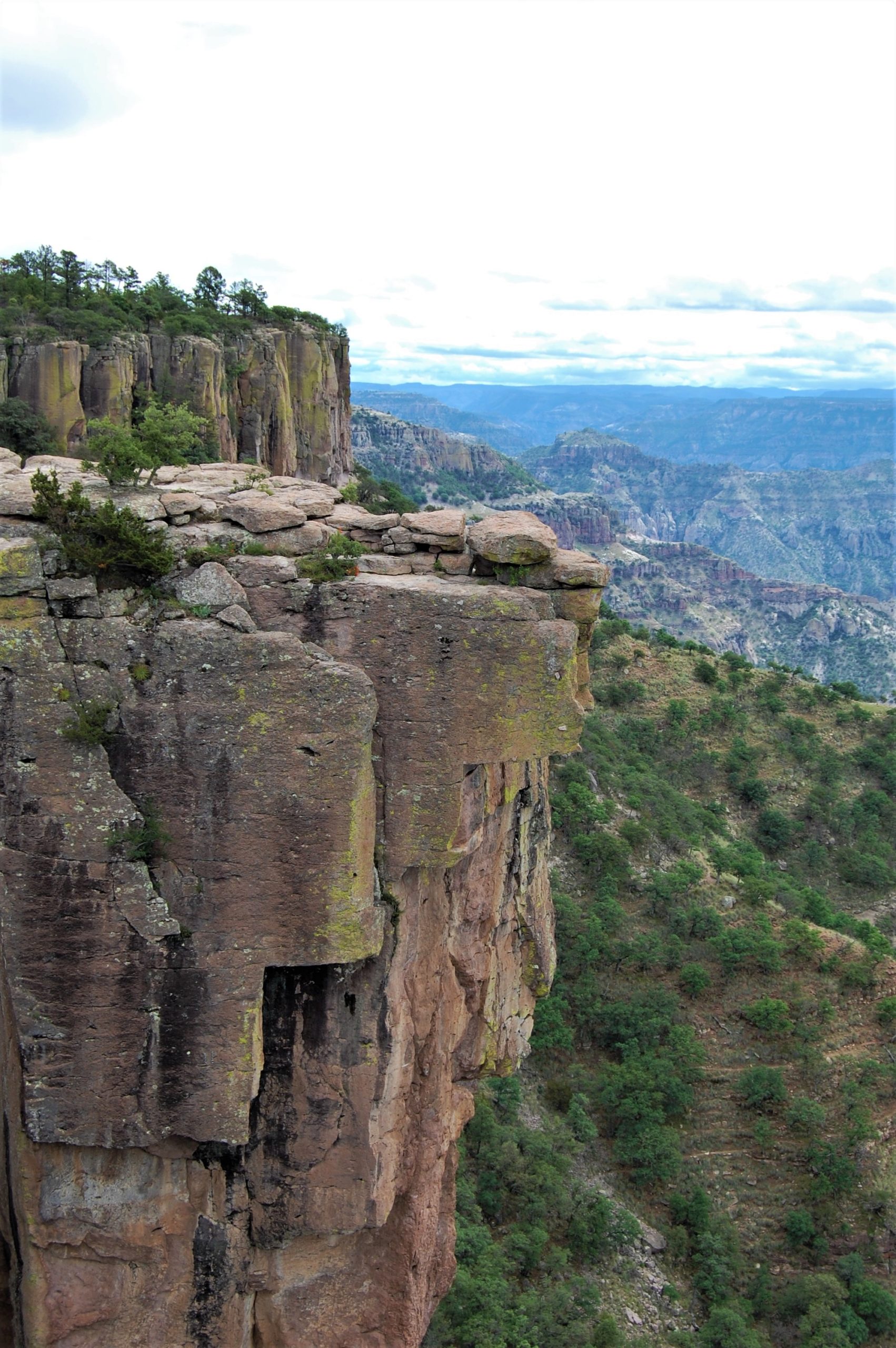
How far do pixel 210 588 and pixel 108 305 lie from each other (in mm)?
51115

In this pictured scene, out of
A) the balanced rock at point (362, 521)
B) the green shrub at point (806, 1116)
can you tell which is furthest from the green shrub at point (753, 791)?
the balanced rock at point (362, 521)

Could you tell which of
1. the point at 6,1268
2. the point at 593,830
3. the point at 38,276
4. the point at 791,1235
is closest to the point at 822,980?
the point at 791,1235

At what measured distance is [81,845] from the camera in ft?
41.0

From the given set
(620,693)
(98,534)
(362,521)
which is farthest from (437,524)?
(620,693)

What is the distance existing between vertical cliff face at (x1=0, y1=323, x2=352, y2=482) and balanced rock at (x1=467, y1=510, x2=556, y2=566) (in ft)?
81.2

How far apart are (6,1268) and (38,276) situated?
194 feet

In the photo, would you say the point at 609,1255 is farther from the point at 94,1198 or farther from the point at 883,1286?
the point at 94,1198

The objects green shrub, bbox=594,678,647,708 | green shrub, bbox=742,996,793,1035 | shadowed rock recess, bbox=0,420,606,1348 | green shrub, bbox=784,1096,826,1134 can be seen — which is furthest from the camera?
green shrub, bbox=594,678,647,708

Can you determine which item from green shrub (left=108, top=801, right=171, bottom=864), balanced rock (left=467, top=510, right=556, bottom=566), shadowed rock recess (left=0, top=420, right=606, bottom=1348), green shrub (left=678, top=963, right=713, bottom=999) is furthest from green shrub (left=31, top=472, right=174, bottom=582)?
green shrub (left=678, top=963, right=713, bottom=999)

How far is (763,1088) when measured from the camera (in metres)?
35.9

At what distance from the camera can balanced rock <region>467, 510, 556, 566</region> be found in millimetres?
14188

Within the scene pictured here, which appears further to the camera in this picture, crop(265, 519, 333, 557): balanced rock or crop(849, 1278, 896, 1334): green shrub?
crop(849, 1278, 896, 1334): green shrub

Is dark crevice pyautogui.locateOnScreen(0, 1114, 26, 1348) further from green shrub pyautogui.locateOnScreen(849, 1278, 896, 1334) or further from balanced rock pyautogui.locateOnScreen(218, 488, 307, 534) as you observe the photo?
green shrub pyautogui.locateOnScreen(849, 1278, 896, 1334)

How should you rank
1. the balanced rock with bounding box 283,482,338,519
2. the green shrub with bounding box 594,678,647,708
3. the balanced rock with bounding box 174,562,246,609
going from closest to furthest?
the balanced rock with bounding box 174,562,246,609 < the balanced rock with bounding box 283,482,338,519 < the green shrub with bounding box 594,678,647,708
